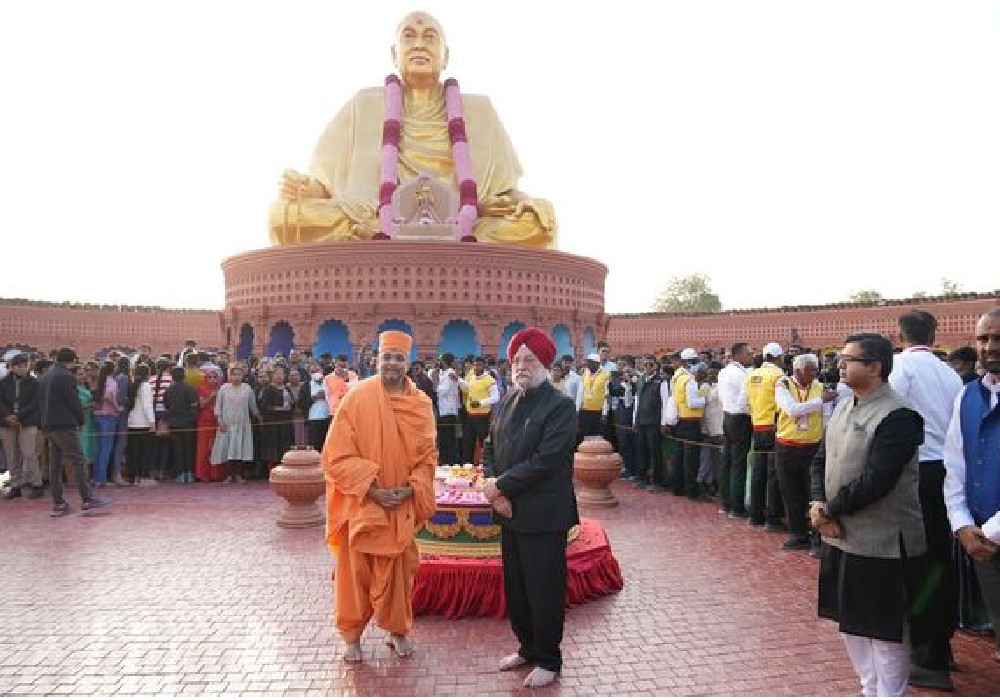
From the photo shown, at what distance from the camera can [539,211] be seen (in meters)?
19.5

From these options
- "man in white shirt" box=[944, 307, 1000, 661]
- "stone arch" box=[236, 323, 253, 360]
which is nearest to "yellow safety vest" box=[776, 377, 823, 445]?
"man in white shirt" box=[944, 307, 1000, 661]

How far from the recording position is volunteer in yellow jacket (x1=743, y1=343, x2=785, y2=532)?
6.70 meters

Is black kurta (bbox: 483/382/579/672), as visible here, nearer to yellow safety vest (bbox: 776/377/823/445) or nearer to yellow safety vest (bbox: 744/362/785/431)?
yellow safety vest (bbox: 776/377/823/445)

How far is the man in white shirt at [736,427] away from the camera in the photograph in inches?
292

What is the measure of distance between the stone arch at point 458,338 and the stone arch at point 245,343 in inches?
206

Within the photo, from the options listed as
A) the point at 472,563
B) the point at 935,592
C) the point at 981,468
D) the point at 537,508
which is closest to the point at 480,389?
the point at 472,563

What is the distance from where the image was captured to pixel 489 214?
65.3ft

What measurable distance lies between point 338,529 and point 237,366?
6.32m

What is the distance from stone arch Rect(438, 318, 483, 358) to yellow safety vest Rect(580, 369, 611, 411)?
7.40 meters

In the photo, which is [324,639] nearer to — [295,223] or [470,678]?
[470,678]

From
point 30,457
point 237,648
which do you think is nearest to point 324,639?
point 237,648

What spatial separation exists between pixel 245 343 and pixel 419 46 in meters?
9.84

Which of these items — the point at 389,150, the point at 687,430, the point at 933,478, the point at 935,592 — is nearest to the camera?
the point at 935,592

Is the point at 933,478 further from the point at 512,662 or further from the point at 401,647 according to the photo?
the point at 401,647
